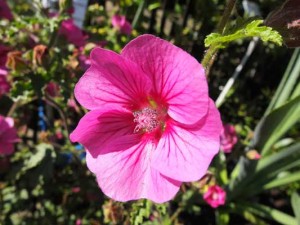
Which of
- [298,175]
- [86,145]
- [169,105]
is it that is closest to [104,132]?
[86,145]

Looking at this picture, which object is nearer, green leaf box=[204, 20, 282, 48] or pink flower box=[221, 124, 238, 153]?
green leaf box=[204, 20, 282, 48]

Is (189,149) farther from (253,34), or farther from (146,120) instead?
(253,34)

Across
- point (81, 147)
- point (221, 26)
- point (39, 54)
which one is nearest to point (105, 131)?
point (221, 26)

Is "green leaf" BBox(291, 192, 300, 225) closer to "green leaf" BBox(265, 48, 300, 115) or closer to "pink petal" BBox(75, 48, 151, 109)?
"green leaf" BBox(265, 48, 300, 115)

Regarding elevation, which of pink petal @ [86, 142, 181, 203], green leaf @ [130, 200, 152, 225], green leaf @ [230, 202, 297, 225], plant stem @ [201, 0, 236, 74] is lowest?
green leaf @ [230, 202, 297, 225]

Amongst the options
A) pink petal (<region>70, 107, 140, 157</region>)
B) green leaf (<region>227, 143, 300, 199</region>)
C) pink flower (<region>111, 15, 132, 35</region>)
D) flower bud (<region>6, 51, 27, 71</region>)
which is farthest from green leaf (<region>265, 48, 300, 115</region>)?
flower bud (<region>6, 51, 27, 71</region>)

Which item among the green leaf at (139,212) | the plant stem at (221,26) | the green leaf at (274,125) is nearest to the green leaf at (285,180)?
the green leaf at (274,125)

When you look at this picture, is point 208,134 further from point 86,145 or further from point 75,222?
point 75,222

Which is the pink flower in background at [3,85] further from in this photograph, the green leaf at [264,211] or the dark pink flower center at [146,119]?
the green leaf at [264,211]
